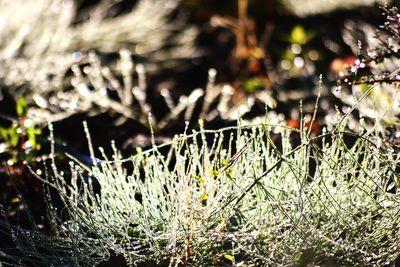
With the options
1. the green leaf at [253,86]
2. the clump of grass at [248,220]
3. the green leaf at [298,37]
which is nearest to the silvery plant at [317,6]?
the green leaf at [298,37]

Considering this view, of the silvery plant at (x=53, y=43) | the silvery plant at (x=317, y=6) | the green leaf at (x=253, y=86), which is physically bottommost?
the green leaf at (x=253, y=86)

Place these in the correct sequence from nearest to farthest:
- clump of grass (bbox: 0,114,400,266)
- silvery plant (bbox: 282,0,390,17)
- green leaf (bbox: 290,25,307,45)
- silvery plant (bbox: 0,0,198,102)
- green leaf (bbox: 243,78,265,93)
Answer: clump of grass (bbox: 0,114,400,266)
silvery plant (bbox: 0,0,198,102)
green leaf (bbox: 243,78,265,93)
green leaf (bbox: 290,25,307,45)
silvery plant (bbox: 282,0,390,17)

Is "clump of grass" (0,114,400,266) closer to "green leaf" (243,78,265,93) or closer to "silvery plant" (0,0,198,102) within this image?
"silvery plant" (0,0,198,102)

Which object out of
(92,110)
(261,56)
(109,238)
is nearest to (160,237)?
(109,238)

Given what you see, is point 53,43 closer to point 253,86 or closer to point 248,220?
point 253,86

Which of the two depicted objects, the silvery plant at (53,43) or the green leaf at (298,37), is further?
the green leaf at (298,37)

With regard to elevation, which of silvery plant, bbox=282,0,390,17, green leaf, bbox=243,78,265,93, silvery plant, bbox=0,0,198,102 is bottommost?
green leaf, bbox=243,78,265,93

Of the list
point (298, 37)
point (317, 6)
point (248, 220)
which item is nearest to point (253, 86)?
point (298, 37)

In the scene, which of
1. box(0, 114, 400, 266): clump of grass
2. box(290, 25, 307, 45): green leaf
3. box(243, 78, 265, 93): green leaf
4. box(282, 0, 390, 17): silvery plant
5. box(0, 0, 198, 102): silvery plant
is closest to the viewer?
box(0, 114, 400, 266): clump of grass

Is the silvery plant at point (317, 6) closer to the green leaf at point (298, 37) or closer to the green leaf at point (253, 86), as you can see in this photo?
the green leaf at point (298, 37)

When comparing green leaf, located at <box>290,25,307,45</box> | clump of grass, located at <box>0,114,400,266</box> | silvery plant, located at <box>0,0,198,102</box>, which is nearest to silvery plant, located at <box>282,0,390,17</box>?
green leaf, located at <box>290,25,307,45</box>

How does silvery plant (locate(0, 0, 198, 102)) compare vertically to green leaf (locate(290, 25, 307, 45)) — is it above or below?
above
